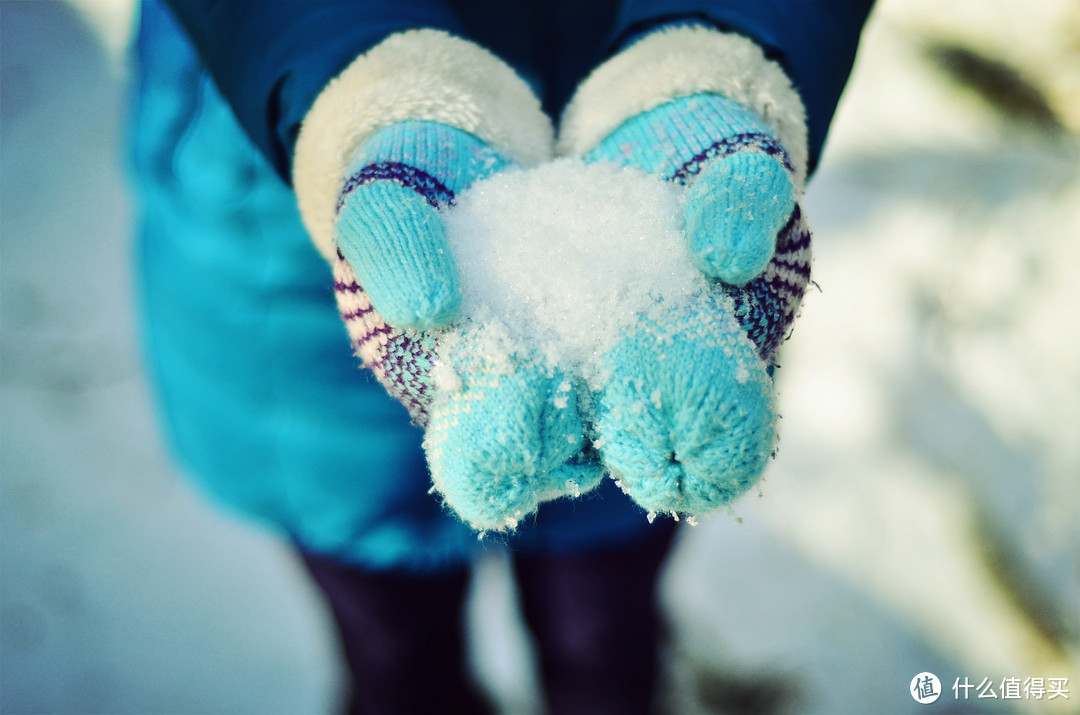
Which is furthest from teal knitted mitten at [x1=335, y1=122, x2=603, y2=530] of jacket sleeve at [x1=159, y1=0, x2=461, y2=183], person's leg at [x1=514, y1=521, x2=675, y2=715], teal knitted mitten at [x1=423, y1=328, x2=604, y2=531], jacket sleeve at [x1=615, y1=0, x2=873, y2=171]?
person's leg at [x1=514, y1=521, x2=675, y2=715]

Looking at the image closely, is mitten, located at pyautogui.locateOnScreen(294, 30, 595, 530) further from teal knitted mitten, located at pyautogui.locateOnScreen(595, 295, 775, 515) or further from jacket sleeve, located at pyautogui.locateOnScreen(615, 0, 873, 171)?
jacket sleeve, located at pyautogui.locateOnScreen(615, 0, 873, 171)

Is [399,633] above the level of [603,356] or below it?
below

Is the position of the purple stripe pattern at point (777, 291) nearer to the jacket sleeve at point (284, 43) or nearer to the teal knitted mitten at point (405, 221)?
the teal knitted mitten at point (405, 221)

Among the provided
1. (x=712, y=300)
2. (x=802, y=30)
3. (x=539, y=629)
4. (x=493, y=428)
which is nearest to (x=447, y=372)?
(x=493, y=428)

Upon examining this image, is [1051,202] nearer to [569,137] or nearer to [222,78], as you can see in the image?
[569,137]

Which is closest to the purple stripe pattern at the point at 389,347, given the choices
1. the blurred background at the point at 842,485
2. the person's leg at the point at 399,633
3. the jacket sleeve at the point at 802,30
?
the jacket sleeve at the point at 802,30

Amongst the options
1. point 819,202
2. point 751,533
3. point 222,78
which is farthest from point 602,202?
point 819,202

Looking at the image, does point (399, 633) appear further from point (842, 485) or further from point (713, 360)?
point (842, 485)
